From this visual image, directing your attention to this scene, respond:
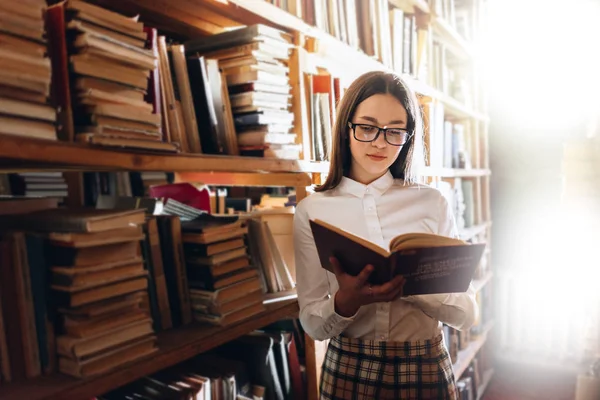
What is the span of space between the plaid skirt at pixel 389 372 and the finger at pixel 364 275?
0.30 m

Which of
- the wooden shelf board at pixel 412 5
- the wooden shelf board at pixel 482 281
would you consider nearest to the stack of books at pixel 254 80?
the wooden shelf board at pixel 412 5

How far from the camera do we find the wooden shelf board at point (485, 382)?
9.58 feet

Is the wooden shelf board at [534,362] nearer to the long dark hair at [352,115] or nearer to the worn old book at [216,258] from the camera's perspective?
the long dark hair at [352,115]

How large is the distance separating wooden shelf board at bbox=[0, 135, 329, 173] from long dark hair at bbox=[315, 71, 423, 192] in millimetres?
132

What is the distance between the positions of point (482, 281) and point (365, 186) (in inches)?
80.5

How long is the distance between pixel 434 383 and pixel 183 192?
1064 millimetres

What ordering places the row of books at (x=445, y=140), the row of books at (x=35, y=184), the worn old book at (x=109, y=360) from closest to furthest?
the worn old book at (x=109, y=360), the row of books at (x=35, y=184), the row of books at (x=445, y=140)

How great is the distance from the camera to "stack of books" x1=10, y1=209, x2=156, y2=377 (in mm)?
803

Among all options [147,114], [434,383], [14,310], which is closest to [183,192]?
[147,114]

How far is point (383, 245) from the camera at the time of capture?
119 centimetres

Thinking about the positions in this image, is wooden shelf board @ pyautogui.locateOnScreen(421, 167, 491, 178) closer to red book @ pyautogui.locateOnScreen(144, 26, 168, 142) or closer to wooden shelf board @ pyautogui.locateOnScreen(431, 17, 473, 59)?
wooden shelf board @ pyautogui.locateOnScreen(431, 17, 473, 59)

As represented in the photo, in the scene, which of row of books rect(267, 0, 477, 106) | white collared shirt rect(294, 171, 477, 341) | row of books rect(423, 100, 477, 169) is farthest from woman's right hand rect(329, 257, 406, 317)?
row of books rect(423, 100, 477, 169)

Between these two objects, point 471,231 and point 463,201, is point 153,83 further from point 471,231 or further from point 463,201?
point 463,201

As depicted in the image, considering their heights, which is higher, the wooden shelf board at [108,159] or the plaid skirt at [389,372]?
the wooden shelf board at [108,159]
